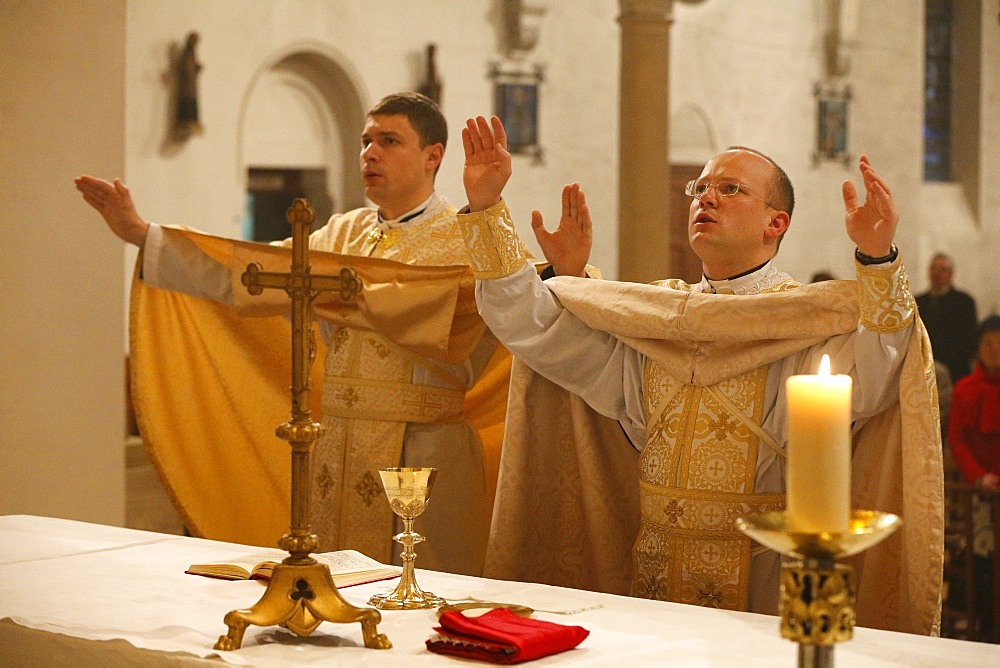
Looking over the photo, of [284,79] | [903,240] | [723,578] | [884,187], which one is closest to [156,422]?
[723,578]

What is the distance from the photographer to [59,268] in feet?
15.0

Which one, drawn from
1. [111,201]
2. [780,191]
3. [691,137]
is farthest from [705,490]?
[691,137]

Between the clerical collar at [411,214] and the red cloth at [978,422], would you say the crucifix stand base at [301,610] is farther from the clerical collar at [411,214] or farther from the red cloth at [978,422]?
the red cloth at [978,422]

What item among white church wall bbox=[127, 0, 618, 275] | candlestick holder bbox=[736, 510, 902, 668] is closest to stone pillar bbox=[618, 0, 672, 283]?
white church wall bbox=[127, 0, 618, 275]

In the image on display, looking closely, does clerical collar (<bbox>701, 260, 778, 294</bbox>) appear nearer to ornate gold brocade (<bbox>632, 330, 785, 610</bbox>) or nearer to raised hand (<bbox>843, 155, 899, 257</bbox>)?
ornate gold brocade (<bbox>632, 330, 785, 610</bbox>)

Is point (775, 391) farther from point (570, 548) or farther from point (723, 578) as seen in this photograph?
point (570, 548)

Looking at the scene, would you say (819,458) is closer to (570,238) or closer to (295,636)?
(295,636)

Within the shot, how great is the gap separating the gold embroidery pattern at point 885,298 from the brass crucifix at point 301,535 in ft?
4.02

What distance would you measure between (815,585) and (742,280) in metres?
1.94

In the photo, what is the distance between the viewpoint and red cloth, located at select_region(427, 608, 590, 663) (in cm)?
206

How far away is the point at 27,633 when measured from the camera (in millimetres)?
2277

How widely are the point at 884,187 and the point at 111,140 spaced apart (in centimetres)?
291

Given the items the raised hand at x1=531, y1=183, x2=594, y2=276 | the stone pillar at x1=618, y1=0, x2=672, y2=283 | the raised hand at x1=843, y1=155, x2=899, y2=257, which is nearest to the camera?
the raised hand at x1=843, y1=155, x2=899, y2=257

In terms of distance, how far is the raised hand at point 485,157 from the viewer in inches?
127
